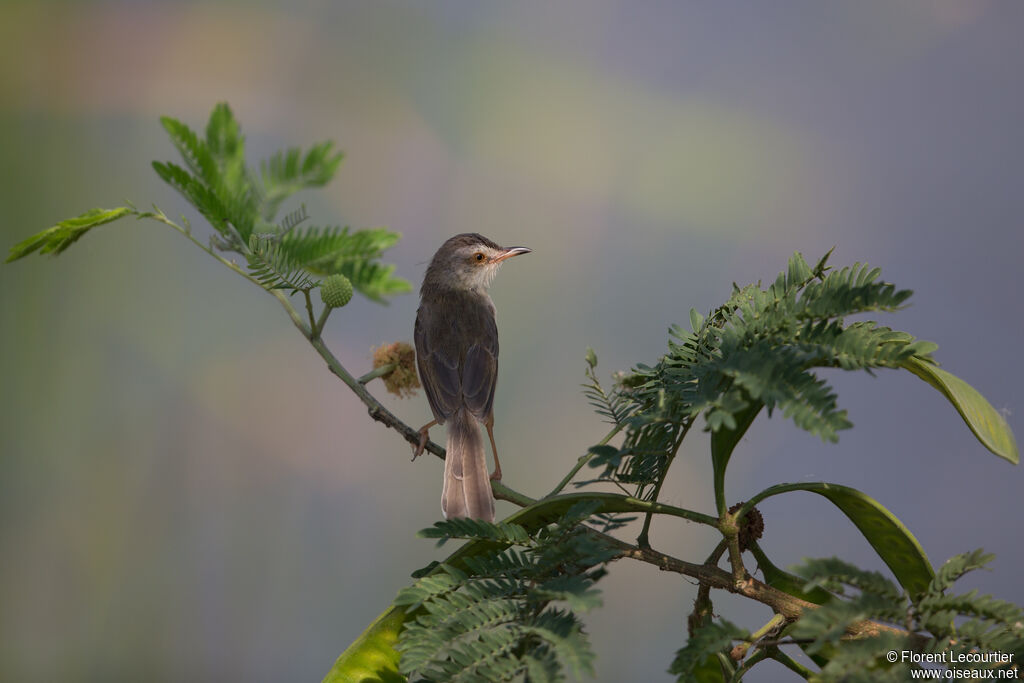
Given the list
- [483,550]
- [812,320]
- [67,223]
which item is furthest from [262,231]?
[812,320]

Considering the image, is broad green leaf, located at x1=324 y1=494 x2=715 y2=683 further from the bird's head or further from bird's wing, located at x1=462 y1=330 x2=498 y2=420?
the bird's head

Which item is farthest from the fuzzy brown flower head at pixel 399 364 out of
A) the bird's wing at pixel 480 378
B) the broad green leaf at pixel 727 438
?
the broad green leaf at pixel 727 438

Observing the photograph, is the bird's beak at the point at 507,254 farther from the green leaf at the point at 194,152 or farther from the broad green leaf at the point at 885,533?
the broad green leaf at the point at 885,533

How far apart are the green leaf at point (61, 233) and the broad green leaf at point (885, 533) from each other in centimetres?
127

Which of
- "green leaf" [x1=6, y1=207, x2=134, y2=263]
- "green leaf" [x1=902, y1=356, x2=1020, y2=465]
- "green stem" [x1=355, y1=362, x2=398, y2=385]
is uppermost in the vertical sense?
"green leaf" [x1=6, y1=207, x2=134, y2=263]

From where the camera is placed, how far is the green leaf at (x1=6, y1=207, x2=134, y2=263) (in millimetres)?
1462

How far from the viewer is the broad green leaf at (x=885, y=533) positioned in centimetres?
98

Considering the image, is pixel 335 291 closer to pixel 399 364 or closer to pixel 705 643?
pixel 399 364

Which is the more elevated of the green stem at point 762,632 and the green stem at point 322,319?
the green stem at point 322,319

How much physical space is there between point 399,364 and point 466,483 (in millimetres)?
338

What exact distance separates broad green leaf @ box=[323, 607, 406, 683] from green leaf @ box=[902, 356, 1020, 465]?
2.24ft

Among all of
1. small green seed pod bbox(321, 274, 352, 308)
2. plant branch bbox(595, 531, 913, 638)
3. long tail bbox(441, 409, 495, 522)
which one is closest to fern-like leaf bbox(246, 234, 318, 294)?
small green seed pod bbox(321, 274, 352, 308)

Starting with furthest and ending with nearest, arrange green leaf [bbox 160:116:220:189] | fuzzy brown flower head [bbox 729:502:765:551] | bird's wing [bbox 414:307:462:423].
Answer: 1. bird's wing [bbox 414:307:462:423]
2. green leaf [bbox 160:116:220:189]
3. fuzzy brown flower head [bbox 729:502:765:551]

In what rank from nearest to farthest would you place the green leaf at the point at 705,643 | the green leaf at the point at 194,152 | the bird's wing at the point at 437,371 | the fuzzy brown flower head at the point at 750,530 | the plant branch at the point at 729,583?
the green leaf at the point at 705,643
the plant branch at the point at 729,583
the fuzzy brown flower head at the point at 750,530
the green leaf at the point at 194,152
the bird's wing at the point at 437,371
